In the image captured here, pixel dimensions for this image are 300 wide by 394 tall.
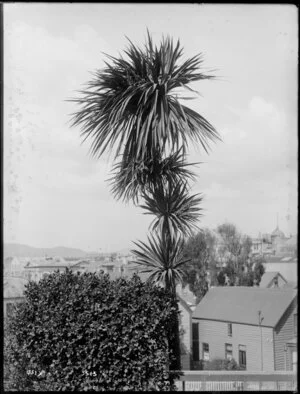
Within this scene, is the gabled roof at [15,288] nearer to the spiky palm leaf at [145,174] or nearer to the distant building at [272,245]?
the spiky palm leaf at [145,174]

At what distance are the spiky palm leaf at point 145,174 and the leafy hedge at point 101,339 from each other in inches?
29.0

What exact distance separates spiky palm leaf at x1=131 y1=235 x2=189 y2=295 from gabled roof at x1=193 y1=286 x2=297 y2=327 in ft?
1.82

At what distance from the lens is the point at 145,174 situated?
4277 millimetres

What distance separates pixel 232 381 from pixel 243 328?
55 centimetres

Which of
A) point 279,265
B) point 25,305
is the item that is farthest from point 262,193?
point 25,305

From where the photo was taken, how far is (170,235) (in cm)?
425

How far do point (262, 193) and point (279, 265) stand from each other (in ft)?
2.28

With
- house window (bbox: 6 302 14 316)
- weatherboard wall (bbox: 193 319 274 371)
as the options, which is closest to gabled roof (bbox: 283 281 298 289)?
weatherboard wall (bbox: 193 319 274 371)

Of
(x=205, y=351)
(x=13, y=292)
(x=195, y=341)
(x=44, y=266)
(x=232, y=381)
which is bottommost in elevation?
(x=232, y=381)

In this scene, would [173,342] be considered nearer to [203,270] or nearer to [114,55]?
[203,270]

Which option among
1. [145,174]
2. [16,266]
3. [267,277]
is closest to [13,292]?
[16,266]

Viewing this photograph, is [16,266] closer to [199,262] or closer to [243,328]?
[199,262]

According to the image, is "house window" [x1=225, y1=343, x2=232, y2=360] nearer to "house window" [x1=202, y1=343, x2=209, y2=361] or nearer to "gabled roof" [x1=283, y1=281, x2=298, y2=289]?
"house window" [x1=202, y1=343, x2=209, y2=361]

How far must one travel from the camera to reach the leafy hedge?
3.93m
